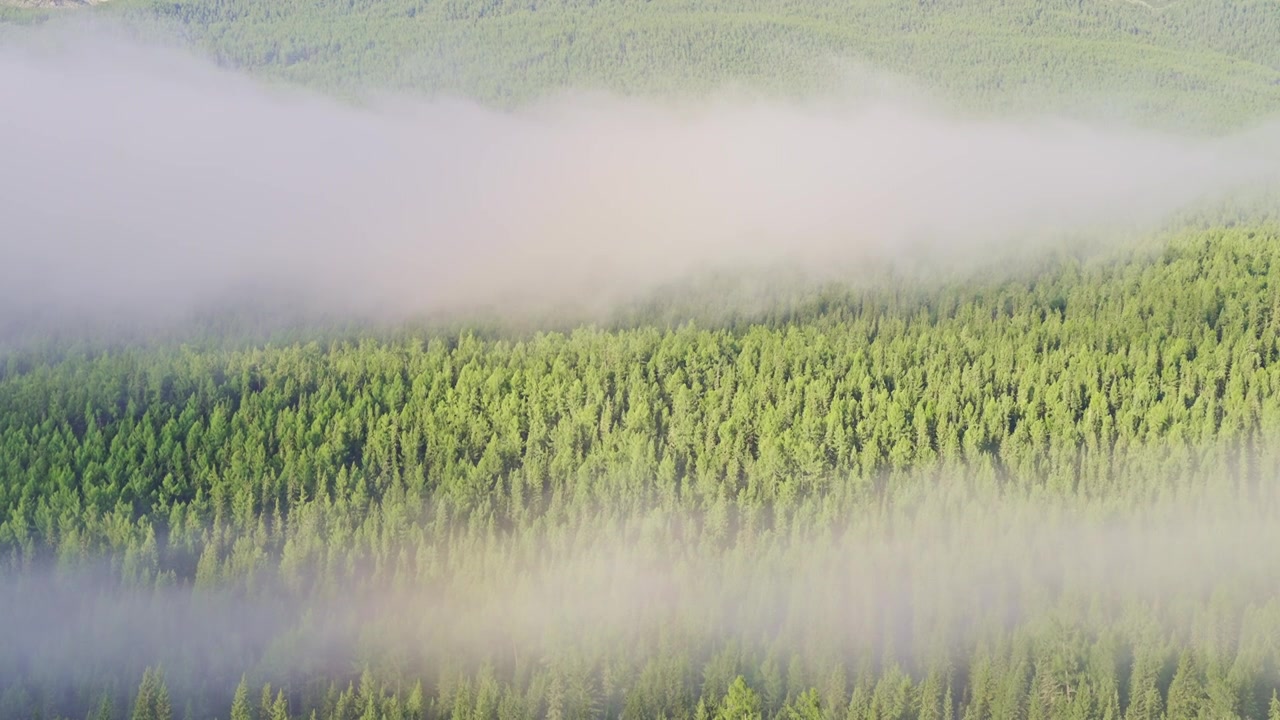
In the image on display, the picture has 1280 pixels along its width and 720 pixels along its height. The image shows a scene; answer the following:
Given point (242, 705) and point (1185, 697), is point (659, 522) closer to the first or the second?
point (242, 705)

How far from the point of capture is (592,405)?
15862cm

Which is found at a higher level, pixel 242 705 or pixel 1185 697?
pixel 1185 697

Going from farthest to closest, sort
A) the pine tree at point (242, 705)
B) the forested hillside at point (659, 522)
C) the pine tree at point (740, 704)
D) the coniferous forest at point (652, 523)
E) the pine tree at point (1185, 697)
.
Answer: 1. the forested hillside at point (659, 522)
2. the coniferous forest at point (652, 523)
3. the pine tree at point (1185, 697)
4. the pine tree at point (740, 704)
5. the pine tree at point (242, 705)

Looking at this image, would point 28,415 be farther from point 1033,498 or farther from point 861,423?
point 1033,498

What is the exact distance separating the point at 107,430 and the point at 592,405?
143ft

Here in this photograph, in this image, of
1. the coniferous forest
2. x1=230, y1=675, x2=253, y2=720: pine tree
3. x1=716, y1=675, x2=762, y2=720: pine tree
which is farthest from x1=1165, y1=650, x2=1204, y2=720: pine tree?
x1=230, y1=675, x2=253, y2=720: pine tree

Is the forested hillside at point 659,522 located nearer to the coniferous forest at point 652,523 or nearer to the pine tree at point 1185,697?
the pine tree at point 1185,697

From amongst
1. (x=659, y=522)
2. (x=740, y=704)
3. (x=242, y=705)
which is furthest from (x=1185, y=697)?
(x=242, y=705)

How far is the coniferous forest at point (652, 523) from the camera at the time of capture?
4552 inches

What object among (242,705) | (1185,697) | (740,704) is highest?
(1185,697)

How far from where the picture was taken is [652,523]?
136 metres

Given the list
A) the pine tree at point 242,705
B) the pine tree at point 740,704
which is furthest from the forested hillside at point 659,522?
the pine tree at point 242,705

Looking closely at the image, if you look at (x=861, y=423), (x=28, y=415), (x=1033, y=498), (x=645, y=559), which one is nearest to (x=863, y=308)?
(x=861, y=423)

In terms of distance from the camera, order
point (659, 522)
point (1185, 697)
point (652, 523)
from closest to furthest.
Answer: point (1185, 697), point (652, 523), point (659, 522)
